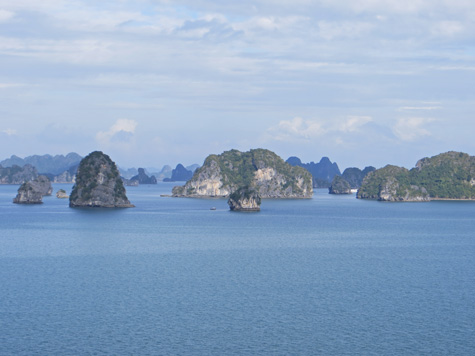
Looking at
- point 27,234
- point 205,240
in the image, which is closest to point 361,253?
point 205,240

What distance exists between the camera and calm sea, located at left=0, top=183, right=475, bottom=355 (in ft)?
166

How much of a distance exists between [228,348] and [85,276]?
1376 inches

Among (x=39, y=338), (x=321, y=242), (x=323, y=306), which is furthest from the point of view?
(x=321, y=242)

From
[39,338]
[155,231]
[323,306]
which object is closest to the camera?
[39,338]

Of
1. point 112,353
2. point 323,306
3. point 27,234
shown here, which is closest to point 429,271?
point 323,306

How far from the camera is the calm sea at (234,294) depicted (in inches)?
1988

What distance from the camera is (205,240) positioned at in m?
121

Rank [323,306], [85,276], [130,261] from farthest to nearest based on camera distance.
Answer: [130,261]
[85,276]
[323,306]

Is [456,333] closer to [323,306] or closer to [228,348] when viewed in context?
[323,306]

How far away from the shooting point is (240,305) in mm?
62969

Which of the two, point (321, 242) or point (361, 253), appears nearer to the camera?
point (361, 253)

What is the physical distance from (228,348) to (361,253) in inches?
2317

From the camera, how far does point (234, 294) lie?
68.3m

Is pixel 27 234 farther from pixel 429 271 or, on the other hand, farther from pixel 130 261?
pixel 429 271
